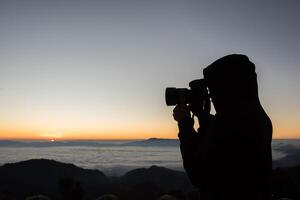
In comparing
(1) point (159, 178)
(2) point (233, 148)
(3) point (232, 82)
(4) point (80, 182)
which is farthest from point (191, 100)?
(1) point (159, 178)

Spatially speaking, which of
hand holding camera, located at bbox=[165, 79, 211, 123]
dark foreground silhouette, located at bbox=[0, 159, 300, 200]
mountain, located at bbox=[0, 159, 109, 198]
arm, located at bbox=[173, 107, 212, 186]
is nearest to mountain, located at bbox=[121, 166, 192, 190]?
dark foreground silhouette, located at bbox=[0, 159, 300, 200]

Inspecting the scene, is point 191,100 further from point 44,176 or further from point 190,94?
point 44,176

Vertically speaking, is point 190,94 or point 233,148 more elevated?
point 190,94

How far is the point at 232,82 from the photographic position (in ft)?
9.99

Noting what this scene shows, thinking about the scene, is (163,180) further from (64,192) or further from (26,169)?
(64,192)

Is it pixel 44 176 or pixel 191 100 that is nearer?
pixel 191 100

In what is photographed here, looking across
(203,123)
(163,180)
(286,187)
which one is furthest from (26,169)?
(203,123)

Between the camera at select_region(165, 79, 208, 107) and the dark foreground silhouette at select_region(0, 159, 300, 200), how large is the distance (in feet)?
266

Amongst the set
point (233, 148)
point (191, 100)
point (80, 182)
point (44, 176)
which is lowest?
Result: point (80, 182)

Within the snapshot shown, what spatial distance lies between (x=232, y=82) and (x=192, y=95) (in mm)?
382

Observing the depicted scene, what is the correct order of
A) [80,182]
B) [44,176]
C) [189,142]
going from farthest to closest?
[80,182] < [44,176] < [189,142]

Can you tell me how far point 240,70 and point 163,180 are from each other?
158 meters

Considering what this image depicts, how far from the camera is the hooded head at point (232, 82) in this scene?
9.92 ft

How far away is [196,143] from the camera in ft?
9.70
